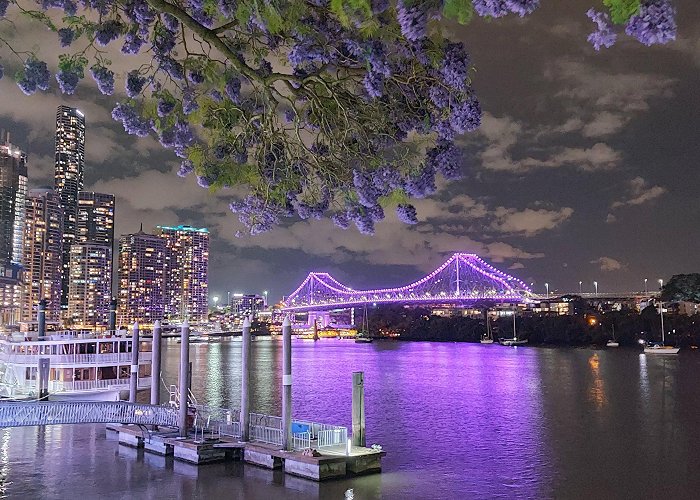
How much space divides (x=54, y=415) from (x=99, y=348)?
52.5 ft

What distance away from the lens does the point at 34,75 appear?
579 cm

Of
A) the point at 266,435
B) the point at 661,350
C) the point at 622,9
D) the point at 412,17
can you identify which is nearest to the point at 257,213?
the point at 412,17

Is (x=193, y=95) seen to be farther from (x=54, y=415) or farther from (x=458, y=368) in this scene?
(x=458, y=368)

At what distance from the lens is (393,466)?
24.7 m

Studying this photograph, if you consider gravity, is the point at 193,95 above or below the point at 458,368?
above

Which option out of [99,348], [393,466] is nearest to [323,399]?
[99,348]

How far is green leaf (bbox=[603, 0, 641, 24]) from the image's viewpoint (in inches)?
133

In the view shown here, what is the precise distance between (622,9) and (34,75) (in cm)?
466

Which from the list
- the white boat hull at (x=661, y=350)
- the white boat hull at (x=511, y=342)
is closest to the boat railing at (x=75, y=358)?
the white boat hull at (x=661, y=350)

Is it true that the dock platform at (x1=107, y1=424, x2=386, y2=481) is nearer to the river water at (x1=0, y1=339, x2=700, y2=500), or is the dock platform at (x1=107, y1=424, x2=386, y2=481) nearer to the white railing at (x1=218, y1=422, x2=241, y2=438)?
the river water at (x1=0, y1=339, x2=700, y2=500)

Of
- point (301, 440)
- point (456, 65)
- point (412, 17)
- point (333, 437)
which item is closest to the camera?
point (412, 17)

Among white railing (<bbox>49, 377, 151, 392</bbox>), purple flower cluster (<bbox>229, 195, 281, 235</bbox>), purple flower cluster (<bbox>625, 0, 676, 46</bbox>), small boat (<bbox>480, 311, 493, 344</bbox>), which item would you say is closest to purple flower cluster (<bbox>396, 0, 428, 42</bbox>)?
purple flower cluster (<bbox>625, 0, 676, 46</bbox>)

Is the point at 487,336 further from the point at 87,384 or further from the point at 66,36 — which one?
the point at 66,36

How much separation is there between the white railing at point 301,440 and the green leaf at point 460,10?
60.7 feet
